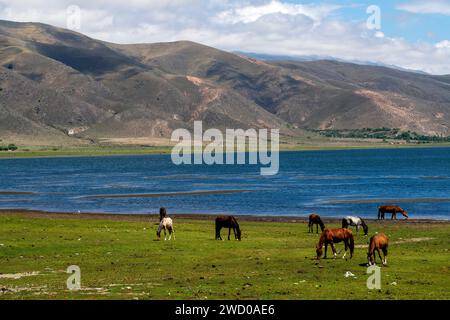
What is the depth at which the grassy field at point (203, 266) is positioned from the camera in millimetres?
25875

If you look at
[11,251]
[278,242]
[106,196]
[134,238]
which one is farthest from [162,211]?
[106,196]

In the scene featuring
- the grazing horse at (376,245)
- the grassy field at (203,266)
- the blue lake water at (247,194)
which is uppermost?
the grazing horse at (376,245)

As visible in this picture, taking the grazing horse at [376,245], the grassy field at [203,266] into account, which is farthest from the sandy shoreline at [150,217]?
the grazing horse at [376,245]

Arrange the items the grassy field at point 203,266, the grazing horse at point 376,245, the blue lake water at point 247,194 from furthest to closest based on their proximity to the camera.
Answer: the blue lake water at point 247,194 < the grazing horse at point 376,245 < the grassy field at point 203,266

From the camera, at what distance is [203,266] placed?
3281 cm

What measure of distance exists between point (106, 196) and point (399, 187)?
40790 mm

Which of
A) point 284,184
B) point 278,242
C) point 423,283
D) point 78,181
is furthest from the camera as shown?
point 78,181

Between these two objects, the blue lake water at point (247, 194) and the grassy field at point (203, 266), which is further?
the blue lake water at point (247, 194)

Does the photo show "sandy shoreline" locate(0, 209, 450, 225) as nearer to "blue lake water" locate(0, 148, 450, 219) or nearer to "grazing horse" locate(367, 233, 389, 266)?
"blue lake water" locate(0, 148, 450, 219)

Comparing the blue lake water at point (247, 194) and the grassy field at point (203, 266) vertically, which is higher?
the grassy field at point (203, 266)

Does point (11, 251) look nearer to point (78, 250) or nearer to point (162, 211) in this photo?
point (78, 250)

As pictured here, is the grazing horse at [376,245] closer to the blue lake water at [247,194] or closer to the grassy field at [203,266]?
the grassy field at [203,266]

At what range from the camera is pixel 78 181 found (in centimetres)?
12519
